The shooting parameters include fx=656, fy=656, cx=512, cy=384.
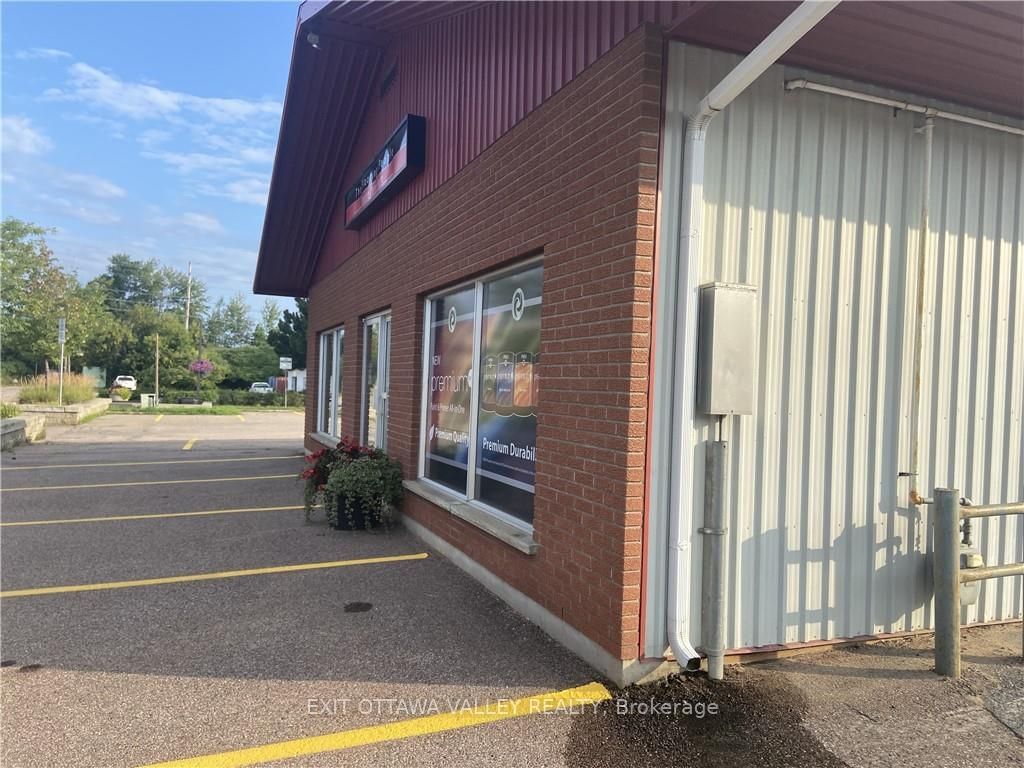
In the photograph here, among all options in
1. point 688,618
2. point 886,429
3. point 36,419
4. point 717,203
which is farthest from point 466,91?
point 36,419

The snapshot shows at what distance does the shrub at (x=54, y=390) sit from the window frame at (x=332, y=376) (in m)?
16.6

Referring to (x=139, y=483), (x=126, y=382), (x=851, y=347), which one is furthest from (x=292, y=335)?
(x=851, y=347)

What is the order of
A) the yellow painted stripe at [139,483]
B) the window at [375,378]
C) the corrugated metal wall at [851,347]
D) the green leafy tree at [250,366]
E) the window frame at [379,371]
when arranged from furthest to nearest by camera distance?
the green leafy tree at [250,366] < the yellow painted stripe at [139,483] < the window at [375,378] < the window frame at [379,371] < the corrugated metal wall at [851,347]

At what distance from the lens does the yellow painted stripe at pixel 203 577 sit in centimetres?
514

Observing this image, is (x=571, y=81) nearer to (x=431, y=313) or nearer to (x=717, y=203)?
(x=717, y=203)

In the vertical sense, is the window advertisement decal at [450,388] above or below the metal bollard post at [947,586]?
above

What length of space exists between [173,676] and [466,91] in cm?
524

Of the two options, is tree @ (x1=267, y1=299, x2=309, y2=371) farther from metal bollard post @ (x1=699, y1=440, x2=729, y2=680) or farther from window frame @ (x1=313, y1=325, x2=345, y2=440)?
metal bollard post @ (x1=699, y1=440, x2=729, y2=680)

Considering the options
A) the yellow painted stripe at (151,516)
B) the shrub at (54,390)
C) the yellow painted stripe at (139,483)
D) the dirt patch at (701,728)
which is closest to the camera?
the dirt patch at (701,728)

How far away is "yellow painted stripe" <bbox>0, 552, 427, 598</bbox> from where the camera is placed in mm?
5141

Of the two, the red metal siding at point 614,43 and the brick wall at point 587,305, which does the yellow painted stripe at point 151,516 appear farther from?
the red metal siding at point 614,43

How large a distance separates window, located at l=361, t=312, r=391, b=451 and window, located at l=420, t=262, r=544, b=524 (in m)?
1.75

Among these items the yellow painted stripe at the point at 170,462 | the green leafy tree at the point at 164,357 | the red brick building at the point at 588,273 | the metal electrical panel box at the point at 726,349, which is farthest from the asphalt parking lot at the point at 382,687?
the green leafy tree at the point at 164,357

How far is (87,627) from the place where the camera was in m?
4.39
